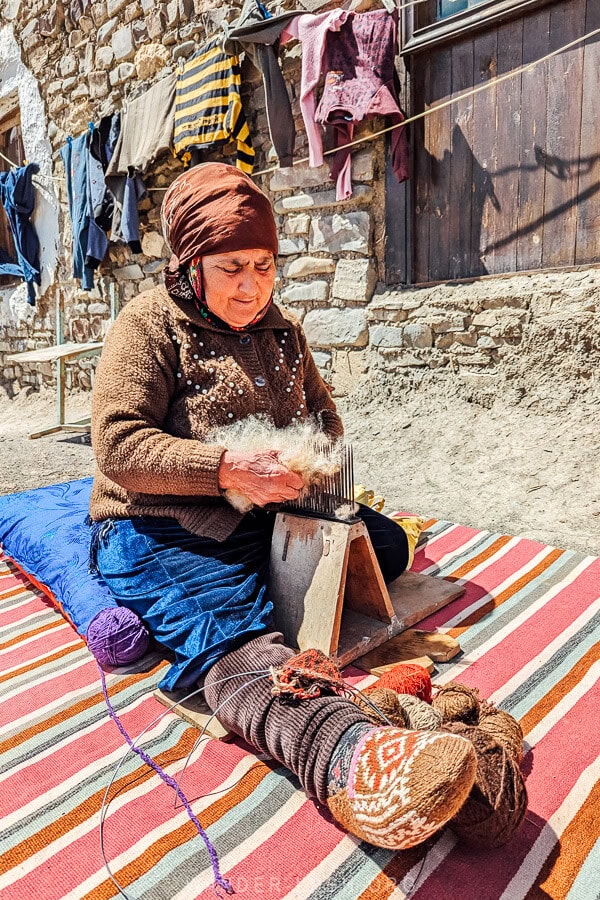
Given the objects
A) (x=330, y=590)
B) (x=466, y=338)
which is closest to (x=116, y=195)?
Answer: (x=466, y=338)

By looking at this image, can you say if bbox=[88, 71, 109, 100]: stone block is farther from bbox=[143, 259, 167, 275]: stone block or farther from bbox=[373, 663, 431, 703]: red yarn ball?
bbox=[373, 663, 431, 703]: red yarn ball

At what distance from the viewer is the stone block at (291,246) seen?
15.2ft

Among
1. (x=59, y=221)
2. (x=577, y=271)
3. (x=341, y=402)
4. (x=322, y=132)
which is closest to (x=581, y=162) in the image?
(x=577, y=271)

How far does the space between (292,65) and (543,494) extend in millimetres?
3369

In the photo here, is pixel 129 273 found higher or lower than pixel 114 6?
lower

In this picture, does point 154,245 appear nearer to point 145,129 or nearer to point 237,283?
point 145,129

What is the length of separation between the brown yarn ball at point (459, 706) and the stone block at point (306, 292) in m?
3.59

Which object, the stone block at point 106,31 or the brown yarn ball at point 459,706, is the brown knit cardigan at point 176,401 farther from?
the stone block at point 106,31

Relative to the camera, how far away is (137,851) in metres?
1.13

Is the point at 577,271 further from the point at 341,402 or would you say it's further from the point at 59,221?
the point at 59,221

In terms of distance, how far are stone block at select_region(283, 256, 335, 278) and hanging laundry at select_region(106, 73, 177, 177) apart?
1.62 metres

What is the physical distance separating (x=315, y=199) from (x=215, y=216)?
306cm

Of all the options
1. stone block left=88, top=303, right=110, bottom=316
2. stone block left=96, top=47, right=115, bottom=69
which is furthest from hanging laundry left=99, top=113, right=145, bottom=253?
stone block left=88, top=303, right=110, bottom=316

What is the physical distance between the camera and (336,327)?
14.9ft
